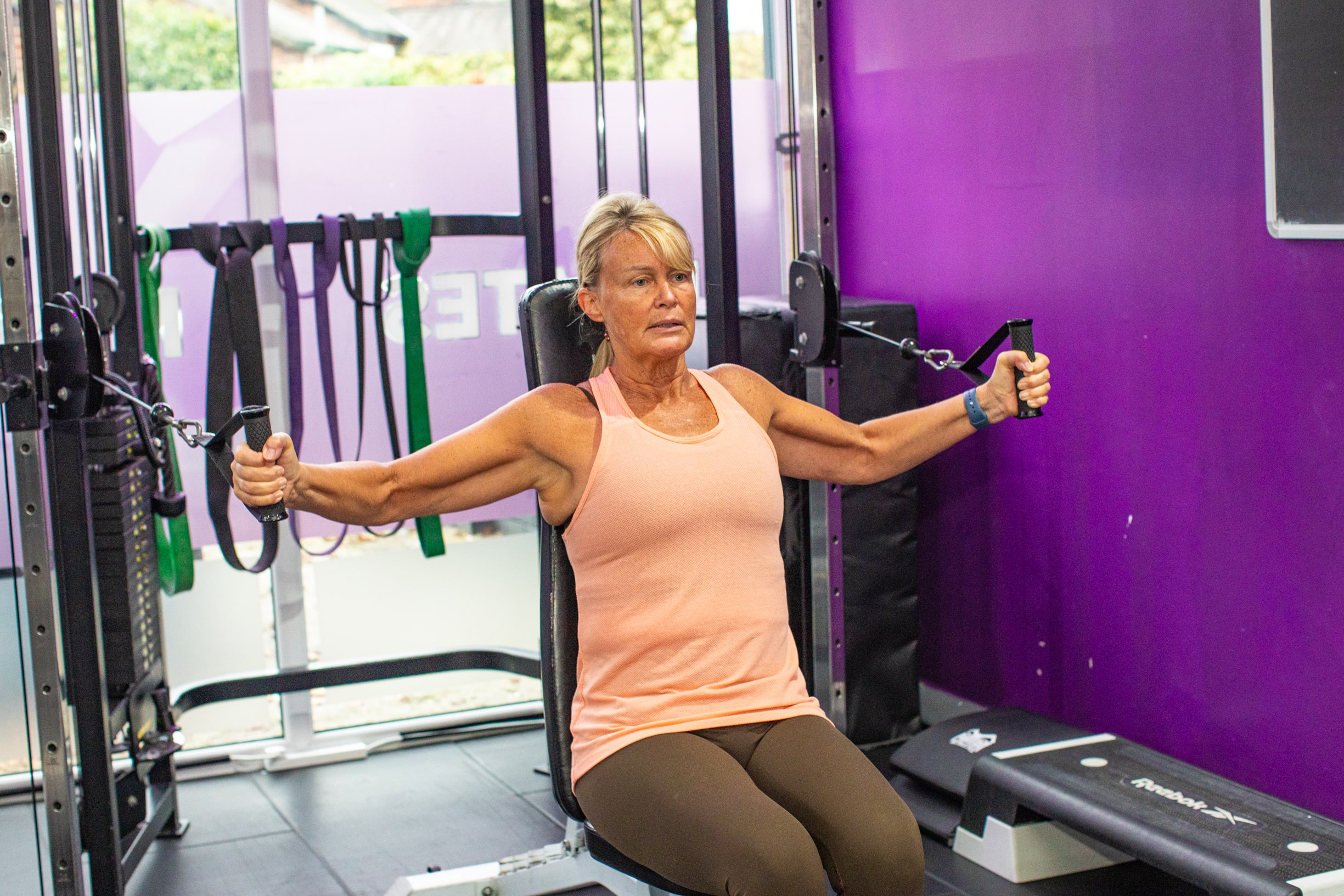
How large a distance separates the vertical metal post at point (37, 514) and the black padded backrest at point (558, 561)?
2.43 feet

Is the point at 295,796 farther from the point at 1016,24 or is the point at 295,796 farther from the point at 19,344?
the point at 1016,24

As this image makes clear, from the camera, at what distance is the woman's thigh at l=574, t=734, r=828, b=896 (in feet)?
5.12

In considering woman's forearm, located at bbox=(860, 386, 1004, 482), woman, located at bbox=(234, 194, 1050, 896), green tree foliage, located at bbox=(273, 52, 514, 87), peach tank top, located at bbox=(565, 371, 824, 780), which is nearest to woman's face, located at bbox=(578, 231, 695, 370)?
woman, located at bbox=(234, 194, 1050, 896)

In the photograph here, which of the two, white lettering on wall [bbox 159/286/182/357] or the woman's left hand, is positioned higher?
white lettering on wall [bbox 159/286/182/357]

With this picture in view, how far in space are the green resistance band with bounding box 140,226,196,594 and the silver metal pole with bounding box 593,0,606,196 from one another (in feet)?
3.07

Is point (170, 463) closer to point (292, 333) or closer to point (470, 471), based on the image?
point (292, 333)

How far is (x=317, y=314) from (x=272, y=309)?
1.03 feet

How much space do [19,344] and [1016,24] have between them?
207 centimetres

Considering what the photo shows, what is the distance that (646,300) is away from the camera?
189 centimetres

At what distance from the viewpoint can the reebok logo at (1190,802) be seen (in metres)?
2.11

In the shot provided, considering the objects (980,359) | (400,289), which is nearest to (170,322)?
(400,289)

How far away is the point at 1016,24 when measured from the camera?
2820 millimetres

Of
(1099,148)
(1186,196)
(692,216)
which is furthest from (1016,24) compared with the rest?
(692,216)

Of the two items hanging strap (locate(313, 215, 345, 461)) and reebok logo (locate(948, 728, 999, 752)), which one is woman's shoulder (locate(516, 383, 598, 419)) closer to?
hanging strap (locate(313, 215, 345, 461))
